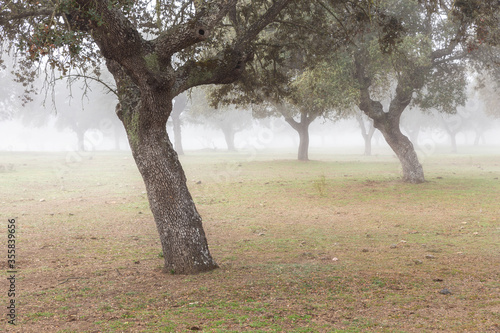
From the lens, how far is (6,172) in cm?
2936

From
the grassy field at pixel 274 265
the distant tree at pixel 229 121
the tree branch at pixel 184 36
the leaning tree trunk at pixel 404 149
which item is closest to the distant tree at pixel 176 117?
the distant tree at pixel 229 121

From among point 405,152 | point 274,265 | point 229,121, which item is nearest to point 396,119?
point 405,152

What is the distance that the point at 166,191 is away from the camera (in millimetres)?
8211

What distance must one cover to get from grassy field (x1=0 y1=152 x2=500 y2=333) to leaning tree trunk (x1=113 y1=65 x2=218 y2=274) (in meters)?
0.41

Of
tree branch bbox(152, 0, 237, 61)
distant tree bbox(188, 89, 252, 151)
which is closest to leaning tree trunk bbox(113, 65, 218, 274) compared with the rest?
tree branch bbox(152, 0, 237, 61)

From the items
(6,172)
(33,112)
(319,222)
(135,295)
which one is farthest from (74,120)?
(135,295)

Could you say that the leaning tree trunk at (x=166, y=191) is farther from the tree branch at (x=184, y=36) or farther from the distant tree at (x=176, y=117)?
the distant tree at (x=176, y=117)

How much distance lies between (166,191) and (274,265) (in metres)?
2.68

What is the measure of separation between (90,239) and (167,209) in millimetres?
4567

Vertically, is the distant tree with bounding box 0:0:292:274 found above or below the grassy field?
above

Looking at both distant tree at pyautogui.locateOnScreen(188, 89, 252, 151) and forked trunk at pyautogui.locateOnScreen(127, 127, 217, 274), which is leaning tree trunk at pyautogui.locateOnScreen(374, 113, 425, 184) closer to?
forked trunk at pyautogui.locateOnScreen(127, 127, 217, 274)

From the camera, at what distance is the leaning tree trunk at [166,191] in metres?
8.17

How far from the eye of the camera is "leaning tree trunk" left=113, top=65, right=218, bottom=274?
817 cm

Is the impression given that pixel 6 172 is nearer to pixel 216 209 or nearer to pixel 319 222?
pixel 216 209
